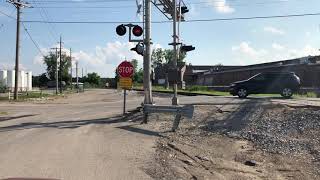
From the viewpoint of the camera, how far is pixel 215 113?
2012cm

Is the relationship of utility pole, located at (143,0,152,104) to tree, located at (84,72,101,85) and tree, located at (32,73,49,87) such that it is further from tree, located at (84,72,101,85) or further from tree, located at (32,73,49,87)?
tree, located at (84,72,101,85)

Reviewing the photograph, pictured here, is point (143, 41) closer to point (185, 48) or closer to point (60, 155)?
point (185, 48)

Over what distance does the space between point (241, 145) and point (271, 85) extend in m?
21.5

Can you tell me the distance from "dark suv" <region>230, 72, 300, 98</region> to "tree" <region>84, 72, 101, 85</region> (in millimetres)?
144416

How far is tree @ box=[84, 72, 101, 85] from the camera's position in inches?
7041

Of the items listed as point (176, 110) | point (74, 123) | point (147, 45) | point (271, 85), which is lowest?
point (74, 123)

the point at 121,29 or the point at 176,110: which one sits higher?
the point at 121,29

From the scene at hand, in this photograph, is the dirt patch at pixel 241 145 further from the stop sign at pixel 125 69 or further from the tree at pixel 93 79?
the tree at pixel 93 79

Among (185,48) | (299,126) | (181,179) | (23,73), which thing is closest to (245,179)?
(181,179)

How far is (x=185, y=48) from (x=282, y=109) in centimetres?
710

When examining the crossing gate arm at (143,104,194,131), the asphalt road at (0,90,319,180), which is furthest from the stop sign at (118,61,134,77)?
the crossing gate arm at (143,104,194,131)

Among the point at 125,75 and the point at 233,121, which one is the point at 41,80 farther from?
the point at 233,121

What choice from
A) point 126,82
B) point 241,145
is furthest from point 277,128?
point 126,82

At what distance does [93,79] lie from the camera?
7126 inches
